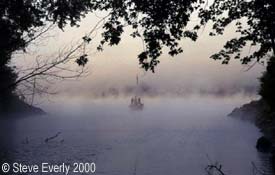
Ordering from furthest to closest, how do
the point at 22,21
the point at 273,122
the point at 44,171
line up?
1. the point at 273,122
2. the point at 44,171
3. the point at 22,21

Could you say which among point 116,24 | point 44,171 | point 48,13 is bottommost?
point 44,171

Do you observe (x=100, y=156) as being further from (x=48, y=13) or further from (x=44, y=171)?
(x=48, y=13)

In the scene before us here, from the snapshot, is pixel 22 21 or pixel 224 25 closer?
pixel 22 21

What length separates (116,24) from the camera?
1252cm

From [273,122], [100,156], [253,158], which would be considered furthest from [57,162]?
[273,122]

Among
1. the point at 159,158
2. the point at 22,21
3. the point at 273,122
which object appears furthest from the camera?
the point at 273,122

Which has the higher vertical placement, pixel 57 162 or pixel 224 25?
pixel 224 25

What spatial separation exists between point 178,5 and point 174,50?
1371mm

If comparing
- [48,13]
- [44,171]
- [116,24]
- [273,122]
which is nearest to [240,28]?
[116,24]

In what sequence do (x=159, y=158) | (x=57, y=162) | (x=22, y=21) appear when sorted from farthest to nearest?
(x=159, y=158) < (x=57, y=162) < (x=22, y=21)

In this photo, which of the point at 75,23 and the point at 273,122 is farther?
the point at 273,122

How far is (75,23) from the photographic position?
14328mm

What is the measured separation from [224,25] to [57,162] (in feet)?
148

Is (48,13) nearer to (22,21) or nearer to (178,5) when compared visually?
(22,21)
